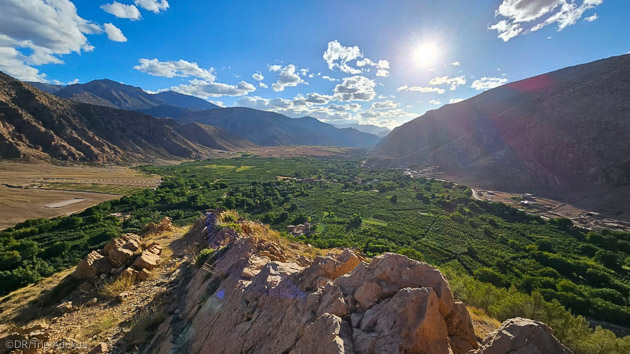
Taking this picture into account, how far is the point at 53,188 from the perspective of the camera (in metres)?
69.6

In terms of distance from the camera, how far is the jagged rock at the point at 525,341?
16.8ft

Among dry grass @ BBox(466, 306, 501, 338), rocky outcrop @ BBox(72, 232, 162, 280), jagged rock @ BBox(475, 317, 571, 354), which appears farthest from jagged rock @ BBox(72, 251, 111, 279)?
dry grass @ BBox(466, 306, 501, 338)

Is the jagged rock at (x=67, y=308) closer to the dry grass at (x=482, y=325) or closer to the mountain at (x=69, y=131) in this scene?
the dry grass at (x=482, y=325)

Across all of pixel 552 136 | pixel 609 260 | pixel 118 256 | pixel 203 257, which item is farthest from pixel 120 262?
pixel 552 136

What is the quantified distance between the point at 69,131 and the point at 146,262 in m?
144

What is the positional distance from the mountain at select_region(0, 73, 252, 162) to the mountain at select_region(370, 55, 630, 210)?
6646 inches

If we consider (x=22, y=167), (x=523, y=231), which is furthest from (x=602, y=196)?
(x=22, y=167)

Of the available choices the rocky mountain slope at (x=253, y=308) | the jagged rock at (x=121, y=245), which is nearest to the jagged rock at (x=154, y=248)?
the rocky mountain slope at (x=253, y=308)

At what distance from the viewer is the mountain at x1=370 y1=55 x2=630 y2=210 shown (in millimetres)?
80688

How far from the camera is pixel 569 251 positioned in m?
44.6

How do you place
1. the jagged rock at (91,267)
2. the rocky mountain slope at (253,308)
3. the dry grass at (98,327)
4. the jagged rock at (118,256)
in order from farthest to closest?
the jagged rock at (118,256) < the jagged rock at (91,267) < the dry grass at (98,327) < the rocky mountain slope at (253,308)

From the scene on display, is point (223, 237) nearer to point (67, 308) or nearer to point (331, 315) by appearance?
point (67, 308)

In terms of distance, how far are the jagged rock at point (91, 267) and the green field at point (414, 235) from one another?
14.5 m

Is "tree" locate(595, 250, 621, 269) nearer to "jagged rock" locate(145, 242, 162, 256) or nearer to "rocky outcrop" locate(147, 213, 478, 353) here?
"rocky outcrop" locate(147, 213, 478, 353)
